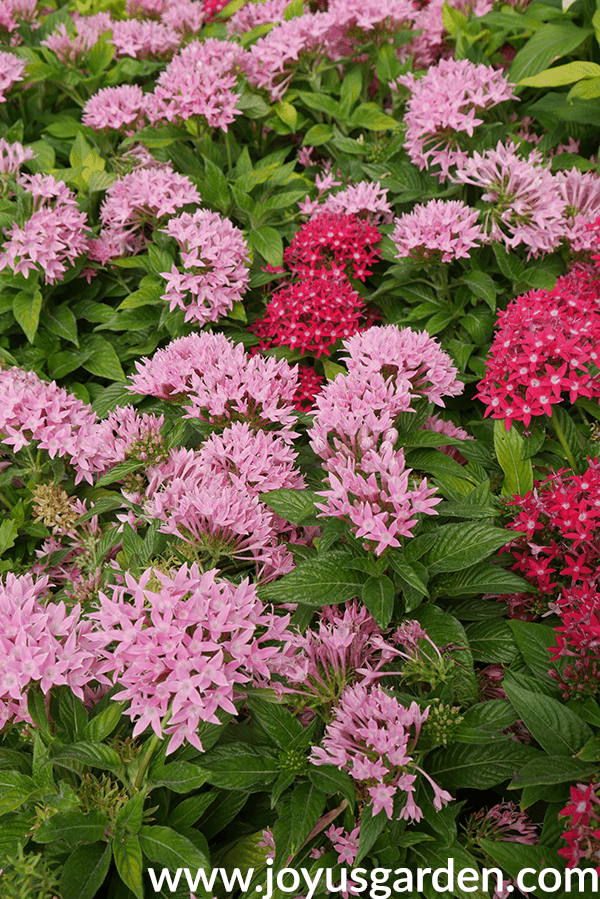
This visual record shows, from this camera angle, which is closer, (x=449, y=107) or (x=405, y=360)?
(x=405, y=360)

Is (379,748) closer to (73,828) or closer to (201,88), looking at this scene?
(73,828)

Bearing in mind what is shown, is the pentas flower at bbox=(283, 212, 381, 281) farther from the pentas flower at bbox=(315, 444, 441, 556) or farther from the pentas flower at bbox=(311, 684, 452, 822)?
the pentas flower at bbox=(311, 684, 452, 822)

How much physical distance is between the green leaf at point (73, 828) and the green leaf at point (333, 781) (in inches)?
15.7

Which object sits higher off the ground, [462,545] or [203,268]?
[203,268]

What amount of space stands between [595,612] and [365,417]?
0.66 metres

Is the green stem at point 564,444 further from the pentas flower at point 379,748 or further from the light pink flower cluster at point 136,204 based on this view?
the light pink flower cluster at point 136,204

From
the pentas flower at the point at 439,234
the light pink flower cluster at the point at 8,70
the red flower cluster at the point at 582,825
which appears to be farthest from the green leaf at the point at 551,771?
the light pink flower cluster at the point at 8,70

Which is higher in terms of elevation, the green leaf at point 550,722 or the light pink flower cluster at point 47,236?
the light pink flower cluster at point 47,236

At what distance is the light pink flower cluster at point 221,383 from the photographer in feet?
5.95

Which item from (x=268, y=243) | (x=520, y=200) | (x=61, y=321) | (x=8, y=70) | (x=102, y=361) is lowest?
(x=102, y=361)

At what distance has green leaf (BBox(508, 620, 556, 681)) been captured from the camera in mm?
1529

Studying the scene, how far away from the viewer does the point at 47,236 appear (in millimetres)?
2373

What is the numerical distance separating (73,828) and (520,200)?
2.14 metres

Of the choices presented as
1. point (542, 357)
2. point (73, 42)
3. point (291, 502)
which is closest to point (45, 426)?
point (291, 502)
